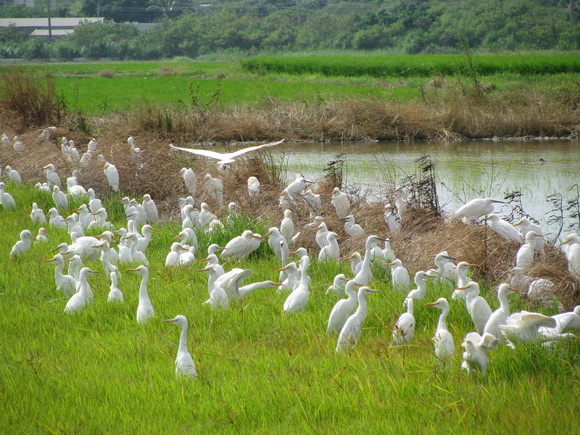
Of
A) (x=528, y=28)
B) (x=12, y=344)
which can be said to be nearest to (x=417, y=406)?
(x=12, y=344)

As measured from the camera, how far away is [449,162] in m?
16.8

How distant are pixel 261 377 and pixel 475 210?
4.49m

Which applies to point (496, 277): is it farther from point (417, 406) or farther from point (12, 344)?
point (12, 344)

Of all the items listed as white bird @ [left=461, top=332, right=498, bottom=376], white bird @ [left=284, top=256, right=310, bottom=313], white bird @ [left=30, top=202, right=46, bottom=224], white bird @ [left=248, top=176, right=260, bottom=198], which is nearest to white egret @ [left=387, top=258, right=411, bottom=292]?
white bird @ [left=284, top=256, right=310, bottom=313]

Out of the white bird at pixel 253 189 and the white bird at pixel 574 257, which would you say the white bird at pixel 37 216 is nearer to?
the white bird at pixel 253 189

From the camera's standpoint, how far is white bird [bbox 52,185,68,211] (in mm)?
10750

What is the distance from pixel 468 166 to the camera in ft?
52.6

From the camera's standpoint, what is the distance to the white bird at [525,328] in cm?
451

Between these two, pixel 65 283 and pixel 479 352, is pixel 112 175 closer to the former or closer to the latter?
pixel 65 283

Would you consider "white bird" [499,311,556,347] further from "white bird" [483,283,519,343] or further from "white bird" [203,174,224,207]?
"white bird" [203,174,224,207]

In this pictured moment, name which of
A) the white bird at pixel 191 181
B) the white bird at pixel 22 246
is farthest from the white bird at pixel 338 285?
the white bird at pixel 191 181

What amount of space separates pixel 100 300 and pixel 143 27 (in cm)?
7358

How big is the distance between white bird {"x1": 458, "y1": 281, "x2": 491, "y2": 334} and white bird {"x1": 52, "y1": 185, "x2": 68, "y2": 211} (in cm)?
727

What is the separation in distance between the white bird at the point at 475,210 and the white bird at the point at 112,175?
5870 mm
